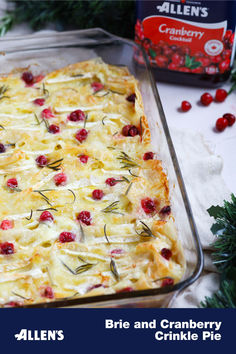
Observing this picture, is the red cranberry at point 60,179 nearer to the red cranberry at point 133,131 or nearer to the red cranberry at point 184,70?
the red cranberry at point 133,131

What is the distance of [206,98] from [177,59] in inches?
13.0

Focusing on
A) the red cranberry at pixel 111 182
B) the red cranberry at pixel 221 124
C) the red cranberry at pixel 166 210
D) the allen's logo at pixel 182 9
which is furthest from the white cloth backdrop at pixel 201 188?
the allen's logo at pixel 182 9

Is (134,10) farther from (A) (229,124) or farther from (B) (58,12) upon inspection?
(A) (229,124)

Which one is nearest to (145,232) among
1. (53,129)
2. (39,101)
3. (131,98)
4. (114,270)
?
(114,270)

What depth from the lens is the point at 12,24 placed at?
4.19 meters

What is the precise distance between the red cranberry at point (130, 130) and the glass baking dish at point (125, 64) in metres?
0.11

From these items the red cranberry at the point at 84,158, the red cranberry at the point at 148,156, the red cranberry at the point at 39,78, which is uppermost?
the red cranberry at the point at 39,78

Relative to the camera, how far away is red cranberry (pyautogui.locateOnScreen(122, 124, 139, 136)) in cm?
321

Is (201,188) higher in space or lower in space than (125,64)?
lower

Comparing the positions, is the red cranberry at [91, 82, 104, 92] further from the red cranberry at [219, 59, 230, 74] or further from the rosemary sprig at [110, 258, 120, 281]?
the rosemary sprig at [110, 258, 120, 281]

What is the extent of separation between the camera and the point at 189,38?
11.8ft

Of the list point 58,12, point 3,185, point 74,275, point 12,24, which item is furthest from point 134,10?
point 74,275

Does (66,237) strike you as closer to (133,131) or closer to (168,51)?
(133,131)

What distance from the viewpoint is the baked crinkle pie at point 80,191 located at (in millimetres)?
2531
